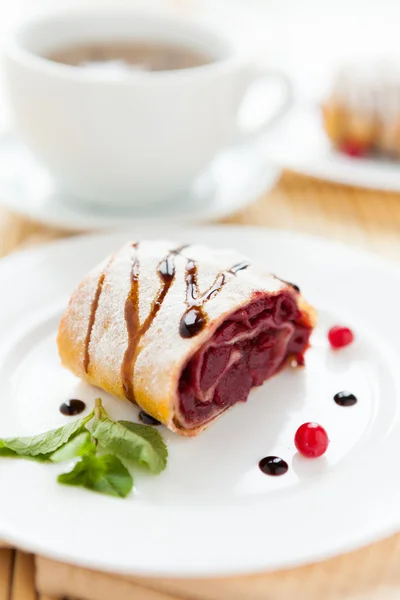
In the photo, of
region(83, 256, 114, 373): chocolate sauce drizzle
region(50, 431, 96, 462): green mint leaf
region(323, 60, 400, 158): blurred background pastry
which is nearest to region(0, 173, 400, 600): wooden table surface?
region(50, 431, 96, 462): green mint leaf

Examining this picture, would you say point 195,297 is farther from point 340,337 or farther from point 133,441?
point 340,337

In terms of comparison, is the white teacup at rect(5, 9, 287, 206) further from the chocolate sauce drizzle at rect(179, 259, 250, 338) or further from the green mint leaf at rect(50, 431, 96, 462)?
the green mint leaf at rect(50, 431, 96, 462)

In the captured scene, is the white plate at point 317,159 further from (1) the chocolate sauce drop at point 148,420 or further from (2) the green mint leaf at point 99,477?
(2) the green mint leaf at point 99,477

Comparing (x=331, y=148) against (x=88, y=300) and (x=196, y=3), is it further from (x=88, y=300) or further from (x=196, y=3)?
(x=196, y=3)

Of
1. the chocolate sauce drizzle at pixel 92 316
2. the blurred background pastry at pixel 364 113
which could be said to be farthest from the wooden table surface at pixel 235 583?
the blurred background pastry at pixel 364 113

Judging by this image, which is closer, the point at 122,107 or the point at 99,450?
the point at 99,450

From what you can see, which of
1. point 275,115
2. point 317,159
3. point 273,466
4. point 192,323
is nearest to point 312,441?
point 273,466
